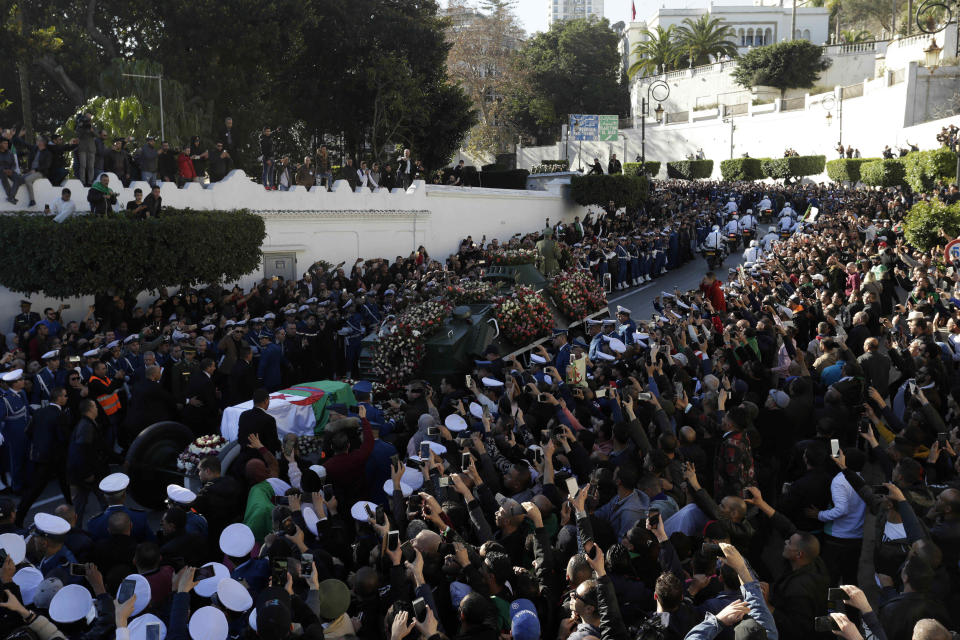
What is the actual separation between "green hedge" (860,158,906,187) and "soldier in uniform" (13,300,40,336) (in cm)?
2871

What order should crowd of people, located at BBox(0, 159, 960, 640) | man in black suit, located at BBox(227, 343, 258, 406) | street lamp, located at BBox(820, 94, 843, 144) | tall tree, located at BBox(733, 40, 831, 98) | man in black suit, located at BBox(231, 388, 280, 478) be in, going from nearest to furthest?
crowd of people, located at BBox(0, 159, 960, 640), man in black suit, located at BBox(231, 388, 280, 478), man in black suit, located at BBox(227, 343, 258, 406), street lamp, located at BBox(820, 94, 843, 144), tall tree, located at BBox(733, 40, 831, 98)

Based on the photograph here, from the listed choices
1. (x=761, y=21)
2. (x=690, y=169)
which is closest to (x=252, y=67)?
(x=690, y=169)

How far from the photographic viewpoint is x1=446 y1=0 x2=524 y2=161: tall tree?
2068 inches

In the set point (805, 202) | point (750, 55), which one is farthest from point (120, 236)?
point (750, 55)

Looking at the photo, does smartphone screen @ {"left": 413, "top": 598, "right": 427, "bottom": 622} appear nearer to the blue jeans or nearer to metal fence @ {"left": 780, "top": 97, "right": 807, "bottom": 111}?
the blue jeans

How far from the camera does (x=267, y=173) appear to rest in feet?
66.7

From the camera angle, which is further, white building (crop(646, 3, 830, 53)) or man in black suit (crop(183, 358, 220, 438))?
white building (crop(646, 3, 830, 53))

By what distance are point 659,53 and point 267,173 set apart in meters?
57.6

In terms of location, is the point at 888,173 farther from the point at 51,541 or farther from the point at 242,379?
the point at 51,541

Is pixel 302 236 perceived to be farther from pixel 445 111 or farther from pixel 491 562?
pixel 491 562

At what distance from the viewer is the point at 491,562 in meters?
5.07

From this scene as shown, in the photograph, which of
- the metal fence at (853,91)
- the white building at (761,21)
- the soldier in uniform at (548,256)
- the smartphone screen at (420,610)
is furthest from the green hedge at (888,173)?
the white building at (761,21)

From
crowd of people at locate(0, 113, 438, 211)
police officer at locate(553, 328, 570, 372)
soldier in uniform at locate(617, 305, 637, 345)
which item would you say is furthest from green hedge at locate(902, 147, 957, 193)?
police officer at locate(553, 328, 570, 372)

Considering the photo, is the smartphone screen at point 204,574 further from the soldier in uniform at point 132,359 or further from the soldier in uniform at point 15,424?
the soldier in uniform at point 132,359
